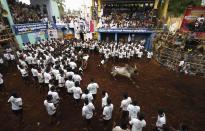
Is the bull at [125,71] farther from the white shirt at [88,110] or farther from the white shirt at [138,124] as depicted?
the white shirt at [138,124]

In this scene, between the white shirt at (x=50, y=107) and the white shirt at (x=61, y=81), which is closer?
the white shirt at (x=50, y=107)

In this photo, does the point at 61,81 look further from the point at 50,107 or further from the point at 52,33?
the point at 52,33

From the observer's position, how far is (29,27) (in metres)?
20.3

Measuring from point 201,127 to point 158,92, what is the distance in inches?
133

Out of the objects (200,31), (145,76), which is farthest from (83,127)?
(200,31)

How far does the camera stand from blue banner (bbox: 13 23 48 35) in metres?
18.6

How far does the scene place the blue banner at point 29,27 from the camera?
18597 millimetres

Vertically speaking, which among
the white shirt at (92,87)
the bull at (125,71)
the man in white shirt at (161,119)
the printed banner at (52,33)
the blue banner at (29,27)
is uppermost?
the blue banner at (29,27)

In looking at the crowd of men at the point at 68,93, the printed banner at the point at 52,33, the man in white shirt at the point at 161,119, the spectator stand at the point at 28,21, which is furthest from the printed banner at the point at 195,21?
the printed banner at the point at 52,33

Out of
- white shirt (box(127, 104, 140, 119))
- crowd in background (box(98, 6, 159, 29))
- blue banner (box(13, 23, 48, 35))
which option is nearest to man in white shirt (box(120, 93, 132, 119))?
white shirt (box(127, 104, 140, 119))

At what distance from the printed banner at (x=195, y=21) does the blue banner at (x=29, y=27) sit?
17095 millimetres

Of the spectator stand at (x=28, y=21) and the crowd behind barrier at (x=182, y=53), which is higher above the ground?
the spectator stand at (x=28, y=21)

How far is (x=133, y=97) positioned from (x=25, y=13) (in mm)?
18479

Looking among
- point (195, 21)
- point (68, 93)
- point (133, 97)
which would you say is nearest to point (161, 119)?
point (133, 97)
